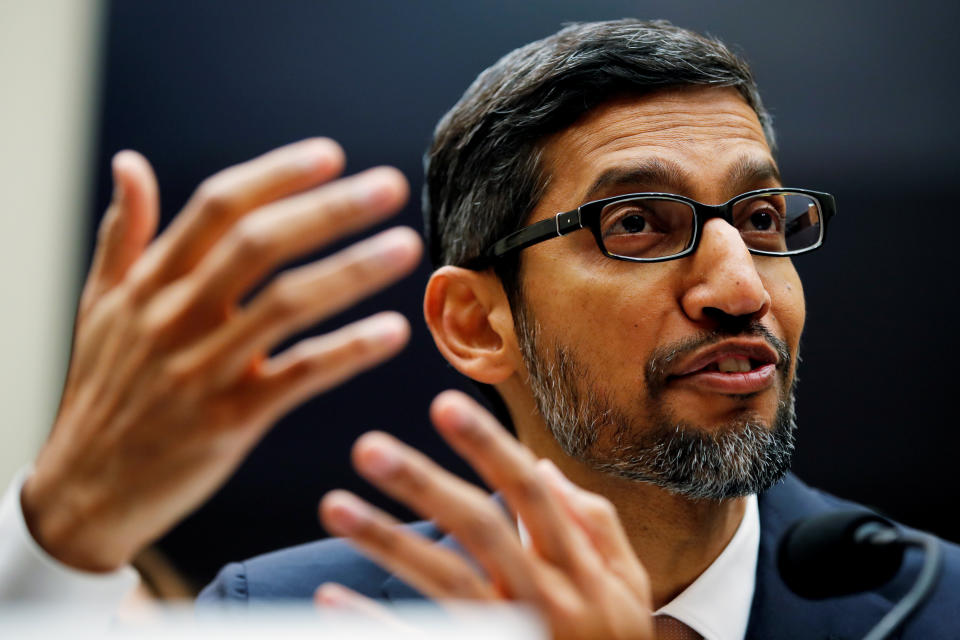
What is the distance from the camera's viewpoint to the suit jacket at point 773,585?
1.46 m

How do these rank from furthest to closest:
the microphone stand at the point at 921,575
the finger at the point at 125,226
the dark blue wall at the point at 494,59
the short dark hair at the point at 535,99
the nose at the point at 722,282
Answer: the dark blue wall at the point at 494,59, the short dark hair at the point at 535,99, the nose at the point at 722,282, the microphone stand at the point at 921,575, the finger at the point at 125,226

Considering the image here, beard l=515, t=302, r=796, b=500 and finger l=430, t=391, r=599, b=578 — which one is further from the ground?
finger l=430, t=391, r=599, b=578

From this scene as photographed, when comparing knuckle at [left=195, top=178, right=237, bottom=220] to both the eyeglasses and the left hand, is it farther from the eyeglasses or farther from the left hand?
the eyeglasses

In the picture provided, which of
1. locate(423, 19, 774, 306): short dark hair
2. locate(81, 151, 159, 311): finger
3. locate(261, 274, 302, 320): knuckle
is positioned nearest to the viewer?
locate(261, 274, 302, 320): knuckle

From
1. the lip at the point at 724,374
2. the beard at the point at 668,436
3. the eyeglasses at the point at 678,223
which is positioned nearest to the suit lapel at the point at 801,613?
the beard at the point at 668,436

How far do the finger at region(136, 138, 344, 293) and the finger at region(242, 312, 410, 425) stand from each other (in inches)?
5.1

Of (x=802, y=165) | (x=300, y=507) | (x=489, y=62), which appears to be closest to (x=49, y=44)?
(x=489, y=62)

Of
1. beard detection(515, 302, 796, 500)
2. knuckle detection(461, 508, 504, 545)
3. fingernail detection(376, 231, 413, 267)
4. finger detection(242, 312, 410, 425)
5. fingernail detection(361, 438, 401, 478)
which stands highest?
fingernail detection(376, 231, 413, 267)

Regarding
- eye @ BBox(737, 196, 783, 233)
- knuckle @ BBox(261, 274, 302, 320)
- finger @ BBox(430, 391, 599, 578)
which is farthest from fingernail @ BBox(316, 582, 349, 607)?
eye @ BBox(737, 196, 783, 233)

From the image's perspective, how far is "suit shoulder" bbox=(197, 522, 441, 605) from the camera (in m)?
1.78

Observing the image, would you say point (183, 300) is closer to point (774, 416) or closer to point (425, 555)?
point (425, 555)

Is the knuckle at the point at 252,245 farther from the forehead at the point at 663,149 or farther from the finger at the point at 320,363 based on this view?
the forehead at the point at 663,149

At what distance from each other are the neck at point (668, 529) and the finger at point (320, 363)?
871 mm

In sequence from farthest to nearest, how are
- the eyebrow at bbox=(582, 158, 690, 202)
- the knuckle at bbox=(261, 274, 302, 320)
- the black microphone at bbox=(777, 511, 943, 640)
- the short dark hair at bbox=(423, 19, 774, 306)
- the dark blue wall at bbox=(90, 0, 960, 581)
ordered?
1. the dark blue wall at bbox=(90, 0, 960, 581)
2. the short dark hair at bbox=(423, 19, 774, 306)
3. the eyebrow at bbox=(582, 158, 690, 202)
4. the black microphone at bbox=(777, 511, 943, 640)
5. the knuckle at bbox=(261, 274, 302, 320)
